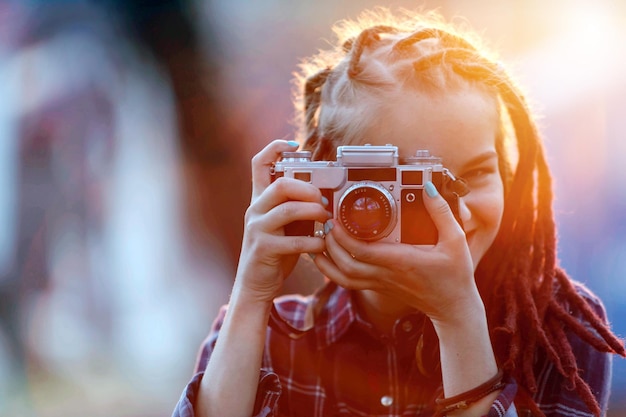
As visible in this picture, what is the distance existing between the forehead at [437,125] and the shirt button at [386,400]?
1.28ft

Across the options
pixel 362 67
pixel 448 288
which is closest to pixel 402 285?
pixel 448 288

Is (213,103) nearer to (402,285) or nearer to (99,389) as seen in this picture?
(99,389)

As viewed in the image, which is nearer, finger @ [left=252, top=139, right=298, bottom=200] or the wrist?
the wrist

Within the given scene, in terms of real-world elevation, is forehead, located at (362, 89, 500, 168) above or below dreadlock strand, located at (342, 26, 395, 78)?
below

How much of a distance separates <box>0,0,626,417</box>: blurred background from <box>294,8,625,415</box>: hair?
111cm

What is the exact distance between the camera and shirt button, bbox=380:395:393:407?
102 cm

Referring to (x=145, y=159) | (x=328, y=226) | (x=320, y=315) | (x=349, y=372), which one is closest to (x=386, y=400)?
(x=349, y=372)

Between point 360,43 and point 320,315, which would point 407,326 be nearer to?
point 320,315

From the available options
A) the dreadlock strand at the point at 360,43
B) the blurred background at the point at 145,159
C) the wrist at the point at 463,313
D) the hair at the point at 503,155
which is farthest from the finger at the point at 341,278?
the blurred background at the point at 145,159

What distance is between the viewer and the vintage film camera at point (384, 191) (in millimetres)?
876

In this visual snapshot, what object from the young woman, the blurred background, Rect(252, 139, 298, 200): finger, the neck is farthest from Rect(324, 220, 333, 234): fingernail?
the blurred background

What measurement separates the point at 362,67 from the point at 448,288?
0.42 m

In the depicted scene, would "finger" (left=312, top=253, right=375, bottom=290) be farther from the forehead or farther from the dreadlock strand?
the dreadlock strand

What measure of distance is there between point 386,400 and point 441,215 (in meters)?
0.35
